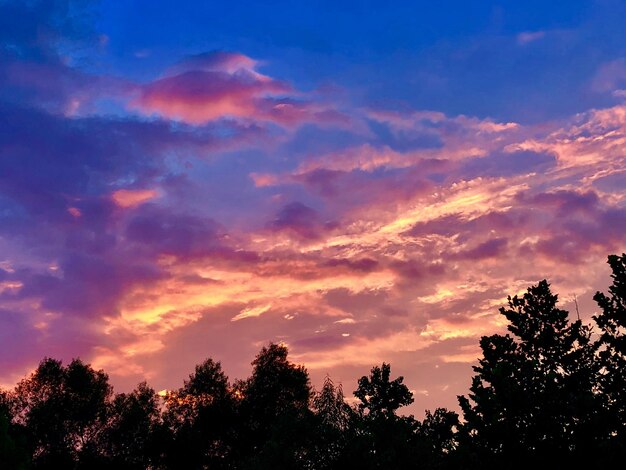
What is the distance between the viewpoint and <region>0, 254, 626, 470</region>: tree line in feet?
109

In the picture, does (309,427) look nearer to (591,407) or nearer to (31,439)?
(591,407)

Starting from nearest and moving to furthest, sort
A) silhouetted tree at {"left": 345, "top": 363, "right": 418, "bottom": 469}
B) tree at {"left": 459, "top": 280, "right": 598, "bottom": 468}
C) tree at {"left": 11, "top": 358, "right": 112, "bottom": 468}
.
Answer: tree at {"left": 459, "top": 280, "right": 598, "bottom": 468} < silhouetted tree at {"left": 345, "top": 363, "right": 418, "bottom": 469} < tree at {"left": 11, "top": 358, "right": 112, "bottom": 468}

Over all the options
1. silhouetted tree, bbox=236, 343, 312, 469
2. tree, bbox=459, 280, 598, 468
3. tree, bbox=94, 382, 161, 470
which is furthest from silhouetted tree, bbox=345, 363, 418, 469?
tree, bbox=94, 382, 161, 470

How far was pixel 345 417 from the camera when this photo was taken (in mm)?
64500

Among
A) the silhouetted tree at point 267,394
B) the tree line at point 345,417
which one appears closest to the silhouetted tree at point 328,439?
the tree line at point 345,417

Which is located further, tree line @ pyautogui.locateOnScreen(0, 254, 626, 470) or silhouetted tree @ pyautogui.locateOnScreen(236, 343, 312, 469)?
silhouetted tree @ pyautogui.locateOnScreen(236, 343, 312, 469)

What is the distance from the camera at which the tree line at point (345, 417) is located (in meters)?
33.3

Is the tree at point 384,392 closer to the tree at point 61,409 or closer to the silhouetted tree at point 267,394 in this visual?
the silhouetted tree at point 267,394

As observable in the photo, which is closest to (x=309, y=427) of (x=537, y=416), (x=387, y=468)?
(x=387, y=468)

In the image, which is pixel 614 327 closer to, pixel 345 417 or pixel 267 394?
pixel 345 417

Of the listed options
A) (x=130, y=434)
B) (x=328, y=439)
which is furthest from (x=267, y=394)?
(x=328, y=439)

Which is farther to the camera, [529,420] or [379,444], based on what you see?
[379,444]

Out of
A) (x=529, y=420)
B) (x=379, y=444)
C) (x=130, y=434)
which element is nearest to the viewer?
(x=529, y=420)

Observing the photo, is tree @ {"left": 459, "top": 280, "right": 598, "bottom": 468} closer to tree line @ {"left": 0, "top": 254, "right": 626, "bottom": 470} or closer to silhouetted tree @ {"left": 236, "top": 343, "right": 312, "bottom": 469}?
tree line @ {"left": 0, "top": 254, "right": 626, "bottom": 470}
